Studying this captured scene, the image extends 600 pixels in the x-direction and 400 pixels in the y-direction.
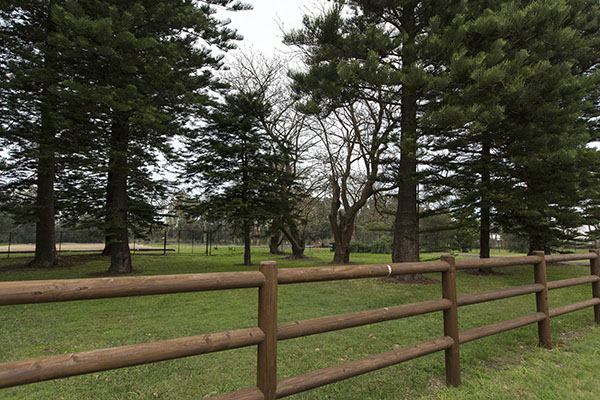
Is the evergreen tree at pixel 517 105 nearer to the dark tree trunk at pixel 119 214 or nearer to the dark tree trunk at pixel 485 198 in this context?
the dark tree trunk at pixel 485 198

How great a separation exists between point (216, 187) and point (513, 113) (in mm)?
12191

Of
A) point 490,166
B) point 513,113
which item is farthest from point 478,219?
point 513,113

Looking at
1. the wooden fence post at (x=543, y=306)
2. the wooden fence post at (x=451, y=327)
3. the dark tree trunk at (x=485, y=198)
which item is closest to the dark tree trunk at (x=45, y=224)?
the wooden fence post at (x=451, y=327)

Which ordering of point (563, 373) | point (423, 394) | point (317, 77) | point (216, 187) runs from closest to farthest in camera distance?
point (423, 394) < point (563, 373) < point (317, 77) < point (216, 187)

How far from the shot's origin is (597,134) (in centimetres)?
1241

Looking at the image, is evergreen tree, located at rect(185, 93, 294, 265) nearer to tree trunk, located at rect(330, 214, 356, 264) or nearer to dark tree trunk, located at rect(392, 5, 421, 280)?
tree trunk, located at rect(330, 214, 356, 264)

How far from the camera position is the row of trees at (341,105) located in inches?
307

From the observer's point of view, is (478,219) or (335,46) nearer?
(335,46)

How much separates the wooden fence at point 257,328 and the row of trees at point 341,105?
18.0ft

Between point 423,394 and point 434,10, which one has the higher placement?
point 434,10

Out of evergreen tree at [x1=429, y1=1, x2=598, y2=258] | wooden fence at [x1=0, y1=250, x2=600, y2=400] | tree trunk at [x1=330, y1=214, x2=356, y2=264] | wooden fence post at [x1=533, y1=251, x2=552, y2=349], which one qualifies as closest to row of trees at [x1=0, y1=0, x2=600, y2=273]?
evergreen tree at [x1=429, y1=1, x2=598, y2=258]

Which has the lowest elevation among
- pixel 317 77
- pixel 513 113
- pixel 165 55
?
pixel 513 113

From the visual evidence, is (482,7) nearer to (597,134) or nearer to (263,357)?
(597,134)

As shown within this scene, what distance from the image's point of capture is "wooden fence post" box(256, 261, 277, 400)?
2225mm
